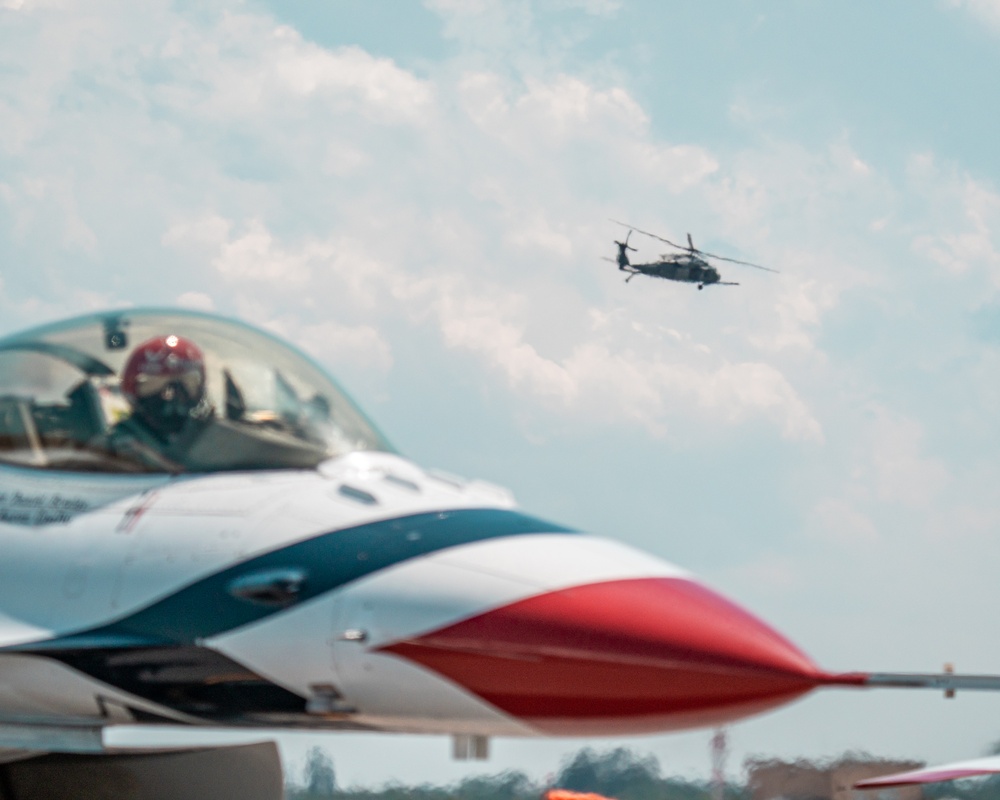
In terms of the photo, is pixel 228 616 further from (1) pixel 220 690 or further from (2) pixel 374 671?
(2) pixel 374 671

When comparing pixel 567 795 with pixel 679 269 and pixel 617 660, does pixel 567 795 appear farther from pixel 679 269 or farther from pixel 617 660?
pixel 679 269

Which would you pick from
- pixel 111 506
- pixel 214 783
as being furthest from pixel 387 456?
pixel 214 783

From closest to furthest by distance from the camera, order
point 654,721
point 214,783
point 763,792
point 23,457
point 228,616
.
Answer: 1. point 654,721
2. point 228,616
3. point 23,457
4. point 214,783
5. point 763,792

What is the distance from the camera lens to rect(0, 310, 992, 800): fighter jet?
5812 millimetres

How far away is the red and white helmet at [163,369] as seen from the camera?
24.0 ft

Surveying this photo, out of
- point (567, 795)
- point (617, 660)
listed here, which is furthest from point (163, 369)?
point (567, 795)

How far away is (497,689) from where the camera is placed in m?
5.90


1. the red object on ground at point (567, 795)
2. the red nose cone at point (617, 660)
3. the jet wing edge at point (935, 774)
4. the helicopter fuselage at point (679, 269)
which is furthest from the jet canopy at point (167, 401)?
the helicopter fuselage at point (679, 269)

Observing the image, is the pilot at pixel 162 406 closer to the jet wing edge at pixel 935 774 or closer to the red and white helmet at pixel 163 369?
the red and white helmet at pixel 163 369

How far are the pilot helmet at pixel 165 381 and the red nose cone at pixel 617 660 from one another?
1954 mm

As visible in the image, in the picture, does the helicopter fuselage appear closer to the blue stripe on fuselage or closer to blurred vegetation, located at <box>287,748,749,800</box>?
blurred vegetation, located at <box>287,748,749,800</box>

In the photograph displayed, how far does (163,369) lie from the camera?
7.39 meters

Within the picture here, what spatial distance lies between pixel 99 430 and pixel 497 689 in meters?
2.70

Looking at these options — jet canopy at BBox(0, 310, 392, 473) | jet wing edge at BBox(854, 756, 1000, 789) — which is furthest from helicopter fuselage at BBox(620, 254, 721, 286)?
jet canopy at BBox(0, 310, 392, 473)
